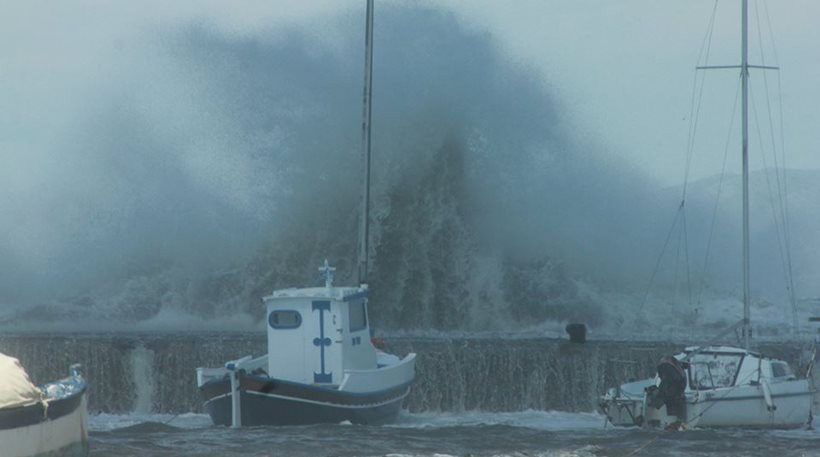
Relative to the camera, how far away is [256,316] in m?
43.7

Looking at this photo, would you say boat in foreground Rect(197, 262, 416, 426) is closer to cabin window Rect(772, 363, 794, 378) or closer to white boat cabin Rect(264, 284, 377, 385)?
white boat cabin Rect(264, 284, 377, 385)

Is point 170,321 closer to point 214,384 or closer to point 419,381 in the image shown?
point 419,381

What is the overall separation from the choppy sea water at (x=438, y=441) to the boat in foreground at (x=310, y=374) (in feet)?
1.14

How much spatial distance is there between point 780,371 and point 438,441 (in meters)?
6.47

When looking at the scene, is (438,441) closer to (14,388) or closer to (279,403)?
(279,403)

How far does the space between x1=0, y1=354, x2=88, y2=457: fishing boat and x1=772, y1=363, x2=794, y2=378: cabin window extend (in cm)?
1351

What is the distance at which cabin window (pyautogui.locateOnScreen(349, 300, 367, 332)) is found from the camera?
2755 cm

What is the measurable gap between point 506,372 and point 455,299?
1174cm

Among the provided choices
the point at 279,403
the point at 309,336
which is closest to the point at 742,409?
the point at 309,336

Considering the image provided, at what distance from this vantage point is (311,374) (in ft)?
88.8

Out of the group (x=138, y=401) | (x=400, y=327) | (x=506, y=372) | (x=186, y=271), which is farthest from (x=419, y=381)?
(x=186, y=271)

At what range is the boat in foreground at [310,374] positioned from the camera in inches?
1021

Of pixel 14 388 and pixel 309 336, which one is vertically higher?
pixel 309 336

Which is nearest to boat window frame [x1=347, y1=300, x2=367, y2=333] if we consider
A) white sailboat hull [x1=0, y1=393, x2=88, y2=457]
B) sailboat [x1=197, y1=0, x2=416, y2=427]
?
sailboat [x1=197, y1=0, x2=416, y2=427]
